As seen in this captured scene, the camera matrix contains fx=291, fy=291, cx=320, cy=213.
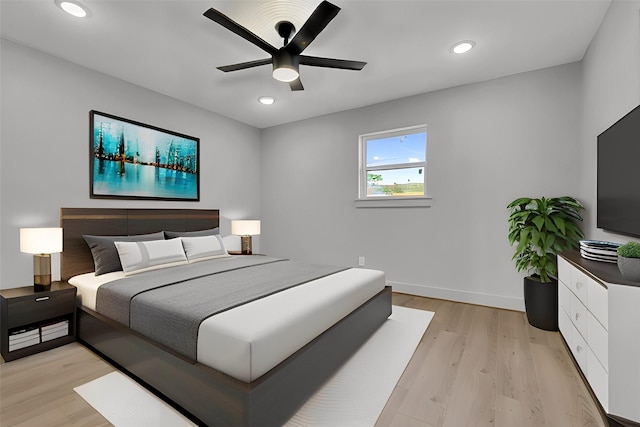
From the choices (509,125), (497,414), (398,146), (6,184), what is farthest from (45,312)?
(509,125)

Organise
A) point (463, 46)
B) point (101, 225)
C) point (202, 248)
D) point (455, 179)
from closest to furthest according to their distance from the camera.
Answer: point (463, 46) → point (101, 225) → point (202, 248) → point (455, 179)

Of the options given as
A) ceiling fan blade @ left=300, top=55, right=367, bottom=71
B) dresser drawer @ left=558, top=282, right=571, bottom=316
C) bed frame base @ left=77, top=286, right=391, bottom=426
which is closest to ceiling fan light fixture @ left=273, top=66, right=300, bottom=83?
ceiling fan blade @ left=300, top=55, right=367, bottom=71

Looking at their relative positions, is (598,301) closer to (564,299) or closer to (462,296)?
(564,299)

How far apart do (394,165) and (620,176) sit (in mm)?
2391

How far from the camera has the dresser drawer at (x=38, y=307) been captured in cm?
220

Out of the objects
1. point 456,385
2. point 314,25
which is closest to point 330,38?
point 314,25

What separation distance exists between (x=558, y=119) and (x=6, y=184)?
5.25 meters

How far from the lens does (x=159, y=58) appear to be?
9.48ft

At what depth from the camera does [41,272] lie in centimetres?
244

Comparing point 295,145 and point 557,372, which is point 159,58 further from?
point 557,372

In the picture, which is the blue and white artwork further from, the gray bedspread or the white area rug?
the white area rug

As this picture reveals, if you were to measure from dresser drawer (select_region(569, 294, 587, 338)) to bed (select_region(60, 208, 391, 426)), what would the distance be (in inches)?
54.5

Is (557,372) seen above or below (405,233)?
below

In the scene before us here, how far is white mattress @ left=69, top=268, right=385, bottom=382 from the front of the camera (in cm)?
140
